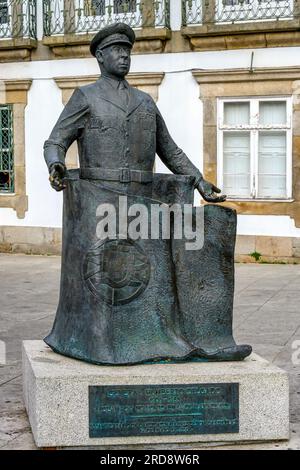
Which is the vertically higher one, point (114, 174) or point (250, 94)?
point (250, 94)

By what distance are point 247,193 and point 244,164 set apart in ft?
1.59

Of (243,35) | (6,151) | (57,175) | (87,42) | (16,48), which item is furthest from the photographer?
(6,151)

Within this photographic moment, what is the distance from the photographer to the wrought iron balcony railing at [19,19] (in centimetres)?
1584

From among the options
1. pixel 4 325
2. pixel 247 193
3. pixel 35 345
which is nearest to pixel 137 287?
pixel 35 345

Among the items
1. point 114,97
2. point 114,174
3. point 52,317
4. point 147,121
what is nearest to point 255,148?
point 52,317

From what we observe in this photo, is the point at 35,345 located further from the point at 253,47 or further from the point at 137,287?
the point at 253,47

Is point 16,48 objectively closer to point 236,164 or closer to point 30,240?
point 30,240

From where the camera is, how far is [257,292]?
11.0 metres

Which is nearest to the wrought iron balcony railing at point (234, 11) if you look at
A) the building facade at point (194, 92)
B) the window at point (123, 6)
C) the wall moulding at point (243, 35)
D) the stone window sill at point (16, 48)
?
the building facade at point (194, 92)

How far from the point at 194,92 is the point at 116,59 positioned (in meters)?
9.62

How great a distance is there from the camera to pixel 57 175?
4855 millimetres

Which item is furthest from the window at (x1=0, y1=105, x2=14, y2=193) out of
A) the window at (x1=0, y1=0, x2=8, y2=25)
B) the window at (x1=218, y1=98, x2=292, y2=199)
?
the window at (x1=218, y1=98, x2=292, y2=199)

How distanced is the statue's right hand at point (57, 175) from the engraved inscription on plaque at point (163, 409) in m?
1.08

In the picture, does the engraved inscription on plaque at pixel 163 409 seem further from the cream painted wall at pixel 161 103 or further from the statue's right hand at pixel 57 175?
the cream painted wall at pixel 161 103
